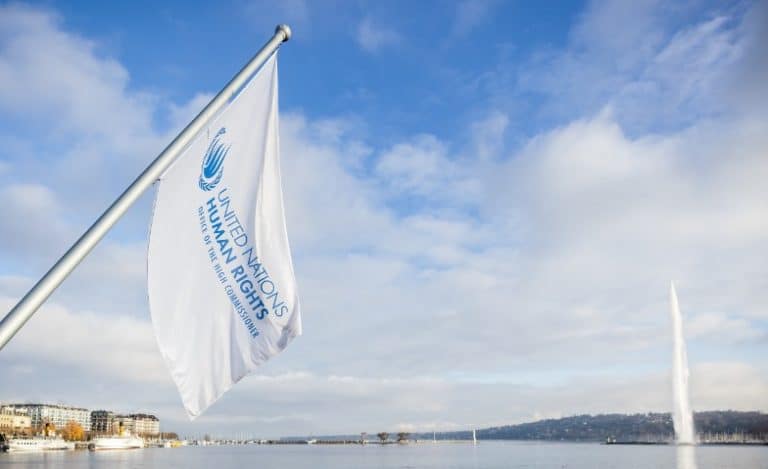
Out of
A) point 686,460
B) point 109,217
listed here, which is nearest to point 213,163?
point 109,217

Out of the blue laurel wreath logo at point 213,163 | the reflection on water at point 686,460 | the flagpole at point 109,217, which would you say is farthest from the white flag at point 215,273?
the reflection on water at point 686,460

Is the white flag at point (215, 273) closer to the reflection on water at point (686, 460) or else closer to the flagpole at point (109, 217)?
the flagpole at point (109, 217)

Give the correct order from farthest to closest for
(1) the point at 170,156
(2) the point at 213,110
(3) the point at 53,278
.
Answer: (2) the point at 213,110 < (1) the point at 170,156 < (3) the point at 53,278

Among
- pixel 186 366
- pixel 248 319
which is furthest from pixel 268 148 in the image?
pixel 186 366

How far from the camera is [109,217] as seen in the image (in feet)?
19.6

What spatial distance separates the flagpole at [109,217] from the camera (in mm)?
5391

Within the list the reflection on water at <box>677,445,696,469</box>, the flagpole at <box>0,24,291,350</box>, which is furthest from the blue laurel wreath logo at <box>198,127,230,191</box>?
the reflection on water at <box>677,445,696,469</box>

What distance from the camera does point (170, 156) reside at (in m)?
6.62

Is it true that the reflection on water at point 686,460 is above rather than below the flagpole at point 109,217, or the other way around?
below

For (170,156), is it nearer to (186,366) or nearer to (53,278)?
(53,278)

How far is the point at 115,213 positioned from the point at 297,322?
8.05 feet

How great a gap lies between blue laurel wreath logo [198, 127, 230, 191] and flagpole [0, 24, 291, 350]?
776 mm

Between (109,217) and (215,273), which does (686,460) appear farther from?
(109,217)

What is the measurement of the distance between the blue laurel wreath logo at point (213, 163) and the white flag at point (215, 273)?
0.01m
